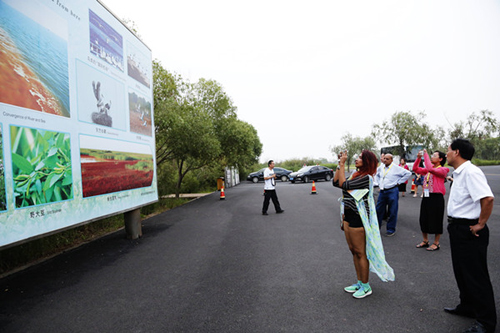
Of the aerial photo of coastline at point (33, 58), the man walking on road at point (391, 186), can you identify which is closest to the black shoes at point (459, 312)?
the man walking on road at point (391, 186)

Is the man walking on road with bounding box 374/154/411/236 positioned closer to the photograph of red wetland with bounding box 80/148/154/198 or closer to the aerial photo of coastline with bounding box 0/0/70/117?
the photograph of red wetland with bounding box 80/148/154/198

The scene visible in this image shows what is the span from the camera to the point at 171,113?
447 inches

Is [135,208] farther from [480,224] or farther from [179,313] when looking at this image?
[480,224]

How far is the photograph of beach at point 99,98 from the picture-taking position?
4.96 meters

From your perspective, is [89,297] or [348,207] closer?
[348,207]

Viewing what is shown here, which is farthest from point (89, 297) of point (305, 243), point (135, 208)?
point (305, 243)

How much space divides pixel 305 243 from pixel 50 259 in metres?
5.11

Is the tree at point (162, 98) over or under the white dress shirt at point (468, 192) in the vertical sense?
over

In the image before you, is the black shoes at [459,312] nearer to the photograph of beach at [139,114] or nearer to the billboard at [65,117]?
the billboard at [65,117]

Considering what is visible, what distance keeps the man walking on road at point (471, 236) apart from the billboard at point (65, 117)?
518 centimetres

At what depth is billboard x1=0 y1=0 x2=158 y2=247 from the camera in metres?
3.59

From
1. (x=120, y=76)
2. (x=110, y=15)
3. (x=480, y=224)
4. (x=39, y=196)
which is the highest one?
(x=110, y=15)

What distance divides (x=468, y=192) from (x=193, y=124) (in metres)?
11.4

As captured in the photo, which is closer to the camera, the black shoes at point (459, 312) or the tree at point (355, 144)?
the black shoes at point (459, 312)
